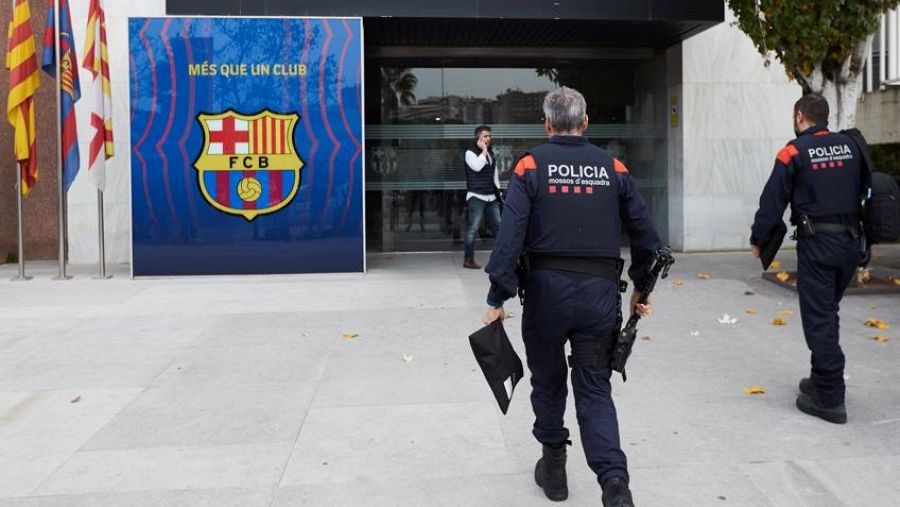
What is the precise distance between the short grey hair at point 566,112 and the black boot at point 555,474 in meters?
1.38

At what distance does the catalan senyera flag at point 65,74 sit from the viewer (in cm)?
1041

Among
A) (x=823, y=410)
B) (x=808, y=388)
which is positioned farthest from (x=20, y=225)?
(x=823, y=410)

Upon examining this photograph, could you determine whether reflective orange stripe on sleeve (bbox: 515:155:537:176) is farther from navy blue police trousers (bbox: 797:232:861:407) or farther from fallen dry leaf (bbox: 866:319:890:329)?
fallen dry leaf (bbox: 866:319:890:329)

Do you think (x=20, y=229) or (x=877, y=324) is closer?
(x=877, y=324)

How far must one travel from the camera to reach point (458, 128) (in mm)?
13469

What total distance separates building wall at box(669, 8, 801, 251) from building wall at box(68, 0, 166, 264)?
26.4 ft

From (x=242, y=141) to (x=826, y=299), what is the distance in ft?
24.7

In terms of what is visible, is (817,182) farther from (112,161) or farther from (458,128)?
(112,161)

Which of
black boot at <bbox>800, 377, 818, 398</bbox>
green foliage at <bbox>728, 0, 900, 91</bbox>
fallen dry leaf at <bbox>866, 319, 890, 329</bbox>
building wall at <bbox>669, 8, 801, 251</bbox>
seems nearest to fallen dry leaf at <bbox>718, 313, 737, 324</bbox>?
fallen dry leaf at <bbox>866, 319, 890, 329</bbox>

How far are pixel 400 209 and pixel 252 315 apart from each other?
19.2 feet

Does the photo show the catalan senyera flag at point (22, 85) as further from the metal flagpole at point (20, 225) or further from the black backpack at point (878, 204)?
the black backpack at point (878, 204)

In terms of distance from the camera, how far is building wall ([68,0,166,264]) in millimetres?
12078

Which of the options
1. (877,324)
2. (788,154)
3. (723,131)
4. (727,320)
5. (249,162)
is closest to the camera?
(788,154)

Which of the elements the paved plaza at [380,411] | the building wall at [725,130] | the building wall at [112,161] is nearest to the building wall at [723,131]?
the building wall at [725,130]
